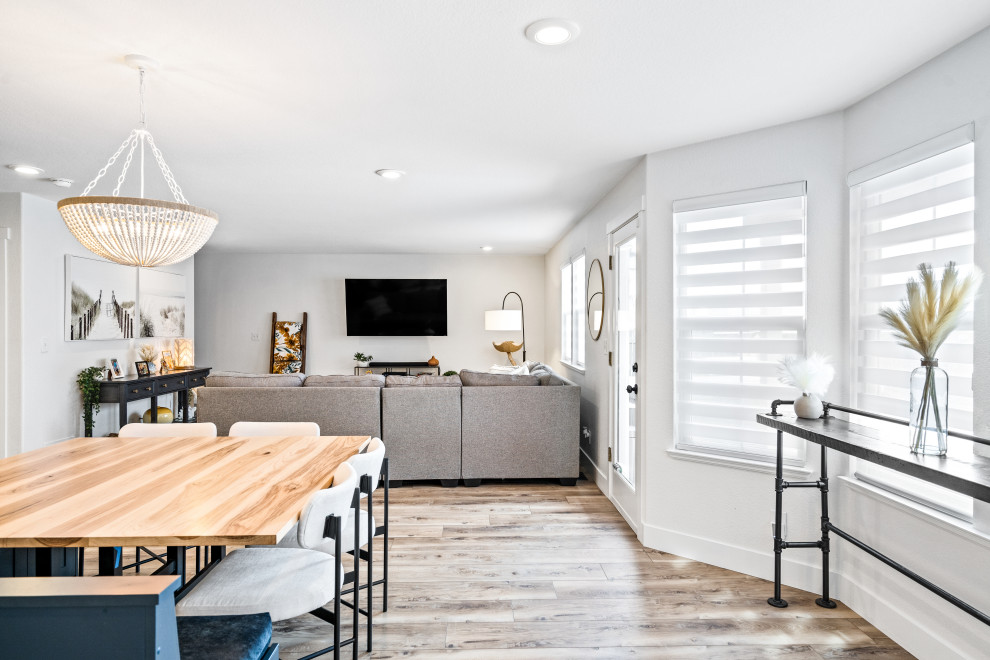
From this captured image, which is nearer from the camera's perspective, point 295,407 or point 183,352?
point 295,407

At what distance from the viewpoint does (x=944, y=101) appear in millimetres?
2107

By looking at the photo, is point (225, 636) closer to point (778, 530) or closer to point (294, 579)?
point (294, 579)

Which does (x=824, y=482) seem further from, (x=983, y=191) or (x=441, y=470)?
(x=441, y=470)

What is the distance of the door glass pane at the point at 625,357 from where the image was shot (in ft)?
12.8

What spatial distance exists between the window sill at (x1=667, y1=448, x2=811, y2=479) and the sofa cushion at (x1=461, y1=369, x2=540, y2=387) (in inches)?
64.7

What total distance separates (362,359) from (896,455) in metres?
7.17

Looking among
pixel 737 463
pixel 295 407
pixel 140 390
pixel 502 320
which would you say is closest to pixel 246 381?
pixel 295 407

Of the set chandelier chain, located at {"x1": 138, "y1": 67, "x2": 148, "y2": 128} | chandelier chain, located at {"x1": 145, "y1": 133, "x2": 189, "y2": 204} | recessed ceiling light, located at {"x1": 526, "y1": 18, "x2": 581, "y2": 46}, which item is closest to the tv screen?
chandelier chain, located at {"x1": 145, "y1": 133, "x2": 189, "y2": 204}

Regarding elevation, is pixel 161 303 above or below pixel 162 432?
above

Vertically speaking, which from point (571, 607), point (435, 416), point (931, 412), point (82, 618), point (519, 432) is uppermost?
point (931, 412)

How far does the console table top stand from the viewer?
1.45 meters

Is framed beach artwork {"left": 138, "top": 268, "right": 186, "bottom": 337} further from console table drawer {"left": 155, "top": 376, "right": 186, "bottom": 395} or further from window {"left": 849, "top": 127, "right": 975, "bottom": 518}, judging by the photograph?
window {"left": 849, "top": 127, "right": 975, "bottom": 518}

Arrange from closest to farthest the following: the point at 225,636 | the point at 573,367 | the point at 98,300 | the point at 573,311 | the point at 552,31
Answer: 1. the point at 225,636
2. the point at 552,31
3. the point at 98,300
4. the point at 573,367
5. the point at 573,311

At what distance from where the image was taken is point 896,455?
1709 millimetres
